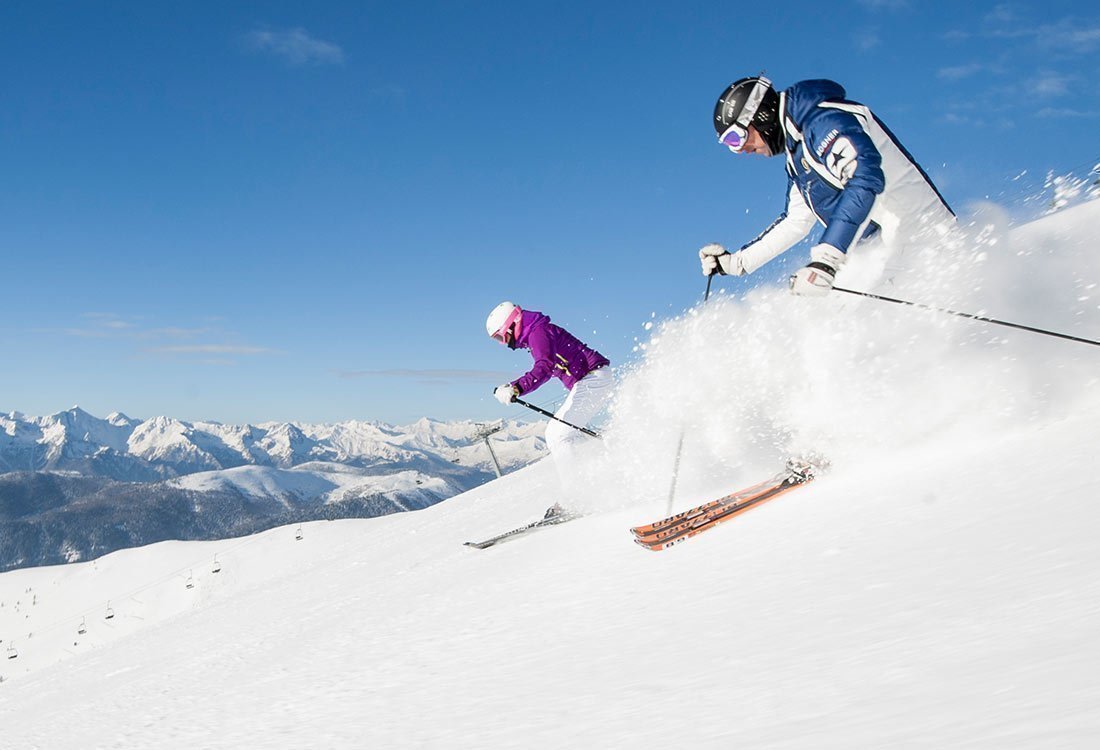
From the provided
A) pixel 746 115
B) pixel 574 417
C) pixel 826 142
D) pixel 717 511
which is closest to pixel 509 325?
pixel 574 417

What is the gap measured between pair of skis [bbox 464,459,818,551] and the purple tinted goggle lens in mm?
2790

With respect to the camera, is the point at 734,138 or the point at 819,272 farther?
the point at 734,138

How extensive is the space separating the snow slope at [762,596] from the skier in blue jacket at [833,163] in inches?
22.1

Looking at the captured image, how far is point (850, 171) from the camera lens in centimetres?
517

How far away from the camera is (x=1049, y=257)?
19.5 ft

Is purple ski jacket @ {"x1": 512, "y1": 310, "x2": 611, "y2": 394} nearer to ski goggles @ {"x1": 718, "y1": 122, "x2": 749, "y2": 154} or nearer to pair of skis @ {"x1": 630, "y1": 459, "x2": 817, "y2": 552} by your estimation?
pair of skis @ {"x1": 630, "y1": 459, "x2": 817, "y2": 552}

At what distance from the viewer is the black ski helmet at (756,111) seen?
571 cm

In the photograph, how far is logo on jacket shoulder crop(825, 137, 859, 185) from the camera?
16.9 ft

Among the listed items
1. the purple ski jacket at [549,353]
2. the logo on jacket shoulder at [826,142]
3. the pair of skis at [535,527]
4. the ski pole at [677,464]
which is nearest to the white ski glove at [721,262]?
the ski pole at [677,464]

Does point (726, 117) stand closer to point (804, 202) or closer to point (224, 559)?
point (804, 202)

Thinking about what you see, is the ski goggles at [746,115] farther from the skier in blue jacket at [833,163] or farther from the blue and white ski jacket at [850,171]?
the blue and white ski jacket at [850,171]

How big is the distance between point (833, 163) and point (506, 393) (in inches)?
180

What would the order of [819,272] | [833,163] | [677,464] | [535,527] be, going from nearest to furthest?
[819,272] < [833,163] < [677,464] < [535,527]

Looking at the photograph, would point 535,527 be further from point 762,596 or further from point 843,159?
point 843,159
